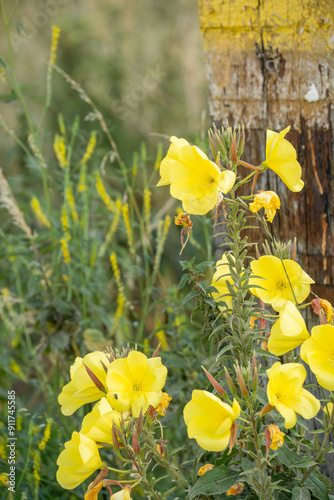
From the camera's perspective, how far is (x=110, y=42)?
4559mm

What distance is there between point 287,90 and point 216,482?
1.04 m

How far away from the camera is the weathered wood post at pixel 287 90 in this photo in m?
1.44

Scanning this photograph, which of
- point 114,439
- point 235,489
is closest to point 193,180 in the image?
point 114,439

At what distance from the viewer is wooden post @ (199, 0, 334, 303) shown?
144 centimetres

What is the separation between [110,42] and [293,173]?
13.1 feet

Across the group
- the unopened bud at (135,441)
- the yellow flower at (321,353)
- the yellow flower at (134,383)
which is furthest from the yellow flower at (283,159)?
the unopened bud at (135,441)

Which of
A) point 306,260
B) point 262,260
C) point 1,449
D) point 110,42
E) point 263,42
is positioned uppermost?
point 110,42

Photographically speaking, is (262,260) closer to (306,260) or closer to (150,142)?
(306,260)

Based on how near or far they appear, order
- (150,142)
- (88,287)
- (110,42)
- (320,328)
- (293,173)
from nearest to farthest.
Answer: (320,328)
(293,173)
(88,287)
(150,142)
(110,42)

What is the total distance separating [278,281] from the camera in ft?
3.44

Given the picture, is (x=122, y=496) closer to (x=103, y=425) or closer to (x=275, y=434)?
(x=103, y=425)

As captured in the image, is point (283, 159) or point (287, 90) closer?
point (283, 159)

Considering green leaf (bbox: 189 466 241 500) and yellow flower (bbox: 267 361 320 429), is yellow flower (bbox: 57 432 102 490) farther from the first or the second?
yellow flower (bbox: 267 361 320 429)

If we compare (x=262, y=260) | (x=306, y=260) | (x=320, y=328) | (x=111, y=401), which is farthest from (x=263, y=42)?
(x=111, y=401)
